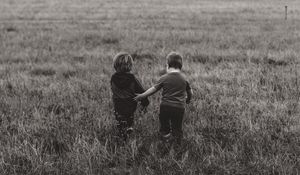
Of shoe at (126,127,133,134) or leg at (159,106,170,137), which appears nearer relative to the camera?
leg at (159,106,170,137)

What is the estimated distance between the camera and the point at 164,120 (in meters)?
4.41

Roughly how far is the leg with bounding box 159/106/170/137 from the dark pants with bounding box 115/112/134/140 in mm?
394

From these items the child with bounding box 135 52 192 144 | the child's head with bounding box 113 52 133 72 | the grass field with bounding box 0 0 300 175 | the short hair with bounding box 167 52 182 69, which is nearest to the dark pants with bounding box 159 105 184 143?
the child with bounding box 135 52 192 144

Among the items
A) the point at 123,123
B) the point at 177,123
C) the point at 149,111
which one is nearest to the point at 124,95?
the point at 123,123

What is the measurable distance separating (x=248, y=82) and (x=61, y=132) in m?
3.90

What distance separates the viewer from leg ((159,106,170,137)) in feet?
14.2

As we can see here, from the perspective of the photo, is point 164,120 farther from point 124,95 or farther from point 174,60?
point 174,60

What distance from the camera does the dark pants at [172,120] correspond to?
4301 mm

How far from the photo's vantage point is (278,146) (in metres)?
4.20

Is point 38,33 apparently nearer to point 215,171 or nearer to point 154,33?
point 154,33

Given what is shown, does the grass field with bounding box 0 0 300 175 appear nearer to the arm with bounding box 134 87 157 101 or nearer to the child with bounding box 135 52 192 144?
the child with bounding box 135 52 192 144

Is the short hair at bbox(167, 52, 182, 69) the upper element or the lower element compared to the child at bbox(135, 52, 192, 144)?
upper

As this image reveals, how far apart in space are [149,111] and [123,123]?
1008 millimetres

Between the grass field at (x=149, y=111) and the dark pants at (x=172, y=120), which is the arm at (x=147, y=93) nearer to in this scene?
the dark pants at (x=172, y=120)
